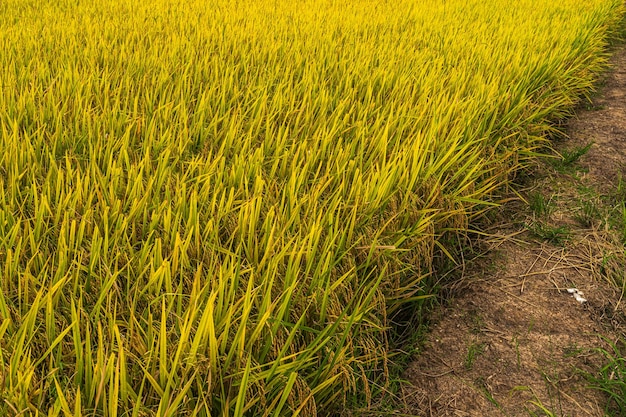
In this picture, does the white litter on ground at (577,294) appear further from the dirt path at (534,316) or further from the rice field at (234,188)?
the rice field at (234,188)

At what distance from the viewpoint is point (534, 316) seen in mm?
1338

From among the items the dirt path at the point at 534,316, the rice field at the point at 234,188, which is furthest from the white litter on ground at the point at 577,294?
the rice field at the point at 234,188

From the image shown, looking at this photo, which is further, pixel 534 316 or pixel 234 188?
pixel 534 316

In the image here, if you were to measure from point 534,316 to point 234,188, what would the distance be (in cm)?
84

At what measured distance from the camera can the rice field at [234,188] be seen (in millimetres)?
757

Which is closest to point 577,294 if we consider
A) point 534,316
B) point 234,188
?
point 534,316

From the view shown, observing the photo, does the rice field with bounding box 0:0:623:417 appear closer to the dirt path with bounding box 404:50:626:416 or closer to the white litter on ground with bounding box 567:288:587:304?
the dirt path with bounding box 404:50:626:416

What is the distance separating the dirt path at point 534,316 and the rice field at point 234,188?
13cm

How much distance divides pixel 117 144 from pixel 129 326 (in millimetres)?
711

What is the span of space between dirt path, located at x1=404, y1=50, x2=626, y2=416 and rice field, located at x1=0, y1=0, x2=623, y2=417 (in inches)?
4.9

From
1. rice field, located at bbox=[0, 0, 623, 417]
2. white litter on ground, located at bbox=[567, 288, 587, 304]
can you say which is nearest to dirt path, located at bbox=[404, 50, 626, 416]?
white litter on ground, located at bbox=[567, 288, 587, 304]

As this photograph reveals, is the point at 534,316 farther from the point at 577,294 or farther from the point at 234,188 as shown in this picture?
the point at 234,188

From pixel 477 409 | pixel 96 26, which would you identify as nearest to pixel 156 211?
pixel 477 409

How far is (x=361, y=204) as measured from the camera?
119 centimetres
